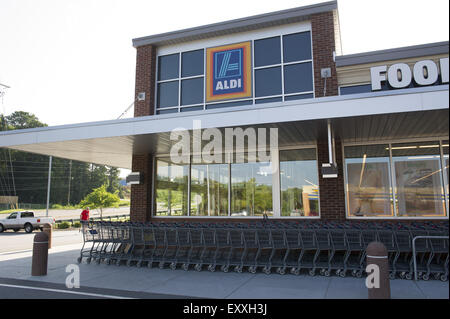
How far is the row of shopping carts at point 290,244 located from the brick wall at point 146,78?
4519 mm

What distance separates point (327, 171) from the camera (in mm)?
8969

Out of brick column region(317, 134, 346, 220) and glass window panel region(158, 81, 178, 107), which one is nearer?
brick column region(317, 134, 346, 220)

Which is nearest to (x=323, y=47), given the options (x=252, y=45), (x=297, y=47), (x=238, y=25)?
(x=297, y=47)

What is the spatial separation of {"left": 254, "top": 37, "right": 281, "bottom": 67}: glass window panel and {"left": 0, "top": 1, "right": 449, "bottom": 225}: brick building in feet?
0.12

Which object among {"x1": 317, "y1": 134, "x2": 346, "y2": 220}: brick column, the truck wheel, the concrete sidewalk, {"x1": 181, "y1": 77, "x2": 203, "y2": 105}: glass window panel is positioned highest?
{"x1": 181, "y1": 77, "x2": 203, "y2": 105}: glass window panel

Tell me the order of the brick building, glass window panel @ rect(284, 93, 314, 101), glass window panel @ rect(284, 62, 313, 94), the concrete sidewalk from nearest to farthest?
the concrete sidewalk → the brick building → glass window panel @ rect(284, 93, 314, 101) → glass window panel @ rect(284, 62, 313, 94)

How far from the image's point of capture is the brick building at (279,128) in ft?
25.7

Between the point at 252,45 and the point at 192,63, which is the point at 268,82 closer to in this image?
the point at 252,45

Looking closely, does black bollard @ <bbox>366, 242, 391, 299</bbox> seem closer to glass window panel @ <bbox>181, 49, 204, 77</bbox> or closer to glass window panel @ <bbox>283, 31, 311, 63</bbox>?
glass window panel @ <bbox>283, 31, 311, 63</bbox>

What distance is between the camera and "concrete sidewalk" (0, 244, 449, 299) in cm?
628

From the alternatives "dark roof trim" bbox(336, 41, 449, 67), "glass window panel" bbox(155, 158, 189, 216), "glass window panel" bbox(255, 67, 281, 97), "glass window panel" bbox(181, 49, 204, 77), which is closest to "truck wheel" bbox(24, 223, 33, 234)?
"glass window panel" bbox(155, 158, 189, 216)

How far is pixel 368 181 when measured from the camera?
10070mm

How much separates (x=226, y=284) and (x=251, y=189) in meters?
4.44

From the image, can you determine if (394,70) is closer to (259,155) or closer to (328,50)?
(328,50)
